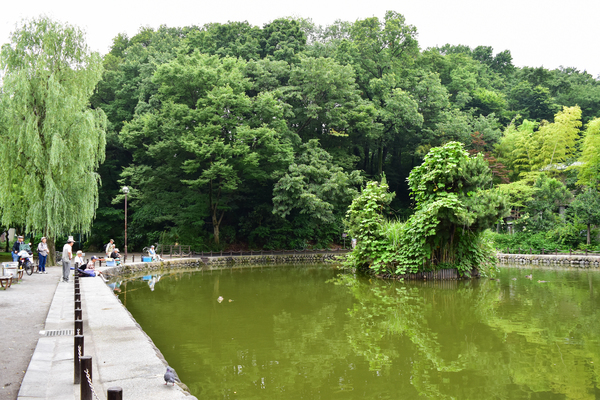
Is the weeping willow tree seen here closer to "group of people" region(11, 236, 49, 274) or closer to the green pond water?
"group of people" region(11, 236, 49, 274)

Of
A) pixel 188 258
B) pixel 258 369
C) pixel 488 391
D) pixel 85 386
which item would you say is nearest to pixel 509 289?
pixel 488 391

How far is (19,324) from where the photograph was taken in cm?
873

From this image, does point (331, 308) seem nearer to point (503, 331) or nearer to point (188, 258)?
point (503, 331)

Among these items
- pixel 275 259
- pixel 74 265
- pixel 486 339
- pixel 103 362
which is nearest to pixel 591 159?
pixel 275 259

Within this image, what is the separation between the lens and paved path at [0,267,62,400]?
589 cm

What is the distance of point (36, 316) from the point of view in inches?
375

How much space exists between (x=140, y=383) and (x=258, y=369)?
7.80ft

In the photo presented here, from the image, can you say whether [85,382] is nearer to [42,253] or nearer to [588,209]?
[42,253]

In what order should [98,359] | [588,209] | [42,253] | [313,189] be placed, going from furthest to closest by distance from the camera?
[313,189] → [588,209] → [42,253] → [98,359]

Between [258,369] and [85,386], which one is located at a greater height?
[85,386]

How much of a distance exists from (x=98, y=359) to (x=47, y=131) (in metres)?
15.4

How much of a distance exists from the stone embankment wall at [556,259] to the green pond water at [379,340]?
11023mm

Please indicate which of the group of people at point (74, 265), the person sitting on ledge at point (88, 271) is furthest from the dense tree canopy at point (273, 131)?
the group of people at point (74, 265)

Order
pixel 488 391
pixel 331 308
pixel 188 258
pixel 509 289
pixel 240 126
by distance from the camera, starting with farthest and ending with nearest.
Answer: pixel 240 126, pixel 188 258, pixel 509 289, pixel 331 308, pixel 488 391
